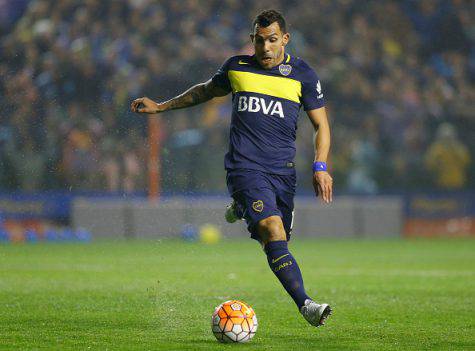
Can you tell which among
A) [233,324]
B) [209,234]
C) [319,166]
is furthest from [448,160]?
[233,324]

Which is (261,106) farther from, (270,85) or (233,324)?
(233,324)

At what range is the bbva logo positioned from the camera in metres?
6.80

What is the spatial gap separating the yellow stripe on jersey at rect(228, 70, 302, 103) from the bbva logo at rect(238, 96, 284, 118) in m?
0.06

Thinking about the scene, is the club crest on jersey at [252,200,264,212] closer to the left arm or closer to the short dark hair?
the left arm

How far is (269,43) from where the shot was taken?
673 centimetres

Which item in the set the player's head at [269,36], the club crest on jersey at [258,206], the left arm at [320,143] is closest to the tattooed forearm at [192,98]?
the player's head at [269,36]

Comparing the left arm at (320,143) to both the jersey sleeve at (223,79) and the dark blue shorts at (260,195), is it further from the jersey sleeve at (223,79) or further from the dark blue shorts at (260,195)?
the jersey sleeve at (223,79)

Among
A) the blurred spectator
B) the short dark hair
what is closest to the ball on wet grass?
the blurred spectator

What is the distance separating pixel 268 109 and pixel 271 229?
91cm

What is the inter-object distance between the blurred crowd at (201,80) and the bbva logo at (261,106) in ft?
32.0

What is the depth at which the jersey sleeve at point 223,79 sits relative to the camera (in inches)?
277

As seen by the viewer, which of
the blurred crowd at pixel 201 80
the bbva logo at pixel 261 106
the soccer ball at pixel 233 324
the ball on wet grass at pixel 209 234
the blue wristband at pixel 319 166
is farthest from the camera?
the ball on wet grass at pixel 209 234

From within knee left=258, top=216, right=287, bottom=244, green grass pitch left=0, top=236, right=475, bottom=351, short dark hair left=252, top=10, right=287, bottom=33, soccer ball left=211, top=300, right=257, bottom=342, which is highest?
short dark hair left=252, top=10, right=287, bottom=33

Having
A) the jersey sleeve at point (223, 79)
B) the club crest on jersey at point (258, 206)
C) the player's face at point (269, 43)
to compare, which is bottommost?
the club crest on jersey at point (258, 206)
